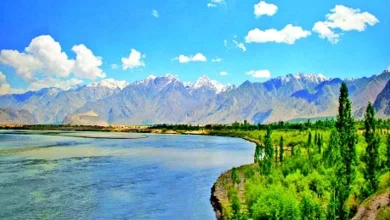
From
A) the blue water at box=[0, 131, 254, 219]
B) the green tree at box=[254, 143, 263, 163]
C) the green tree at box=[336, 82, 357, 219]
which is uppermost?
the green tree at box=[336, 82, 357, 219]

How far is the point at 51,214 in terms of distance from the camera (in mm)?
54781

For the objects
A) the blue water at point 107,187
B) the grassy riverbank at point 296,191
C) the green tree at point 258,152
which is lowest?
the blue water at point 107,187

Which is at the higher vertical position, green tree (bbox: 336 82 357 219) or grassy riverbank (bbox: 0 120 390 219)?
green tree (bbox: 336 82 357 219)

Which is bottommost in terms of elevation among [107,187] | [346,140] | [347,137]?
[107,187]

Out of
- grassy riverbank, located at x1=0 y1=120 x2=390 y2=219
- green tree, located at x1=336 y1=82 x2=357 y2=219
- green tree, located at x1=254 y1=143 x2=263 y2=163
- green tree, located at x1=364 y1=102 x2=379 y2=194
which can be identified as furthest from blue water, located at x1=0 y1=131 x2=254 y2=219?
green tree, located at x1=364 y1=102 x2=379 y2=194

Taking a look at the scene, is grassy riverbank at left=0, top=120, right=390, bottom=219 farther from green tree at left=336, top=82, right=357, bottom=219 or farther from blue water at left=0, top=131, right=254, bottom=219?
blue water at left=0, top=131, right=254, bottom=219

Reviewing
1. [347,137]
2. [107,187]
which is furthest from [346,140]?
[107,187]

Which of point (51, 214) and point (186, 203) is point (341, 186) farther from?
point (51, 214)

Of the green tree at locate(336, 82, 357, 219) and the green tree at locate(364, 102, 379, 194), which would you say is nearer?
the green tree at locate(336, 82, 357, 219)

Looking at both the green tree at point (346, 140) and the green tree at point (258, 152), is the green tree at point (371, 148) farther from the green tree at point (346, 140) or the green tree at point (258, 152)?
the green tree at point (258, 152)

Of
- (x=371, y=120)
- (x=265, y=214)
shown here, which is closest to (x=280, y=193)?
Answer: (x=265, y=214)

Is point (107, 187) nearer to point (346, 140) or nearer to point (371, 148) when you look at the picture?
point (371, 148)

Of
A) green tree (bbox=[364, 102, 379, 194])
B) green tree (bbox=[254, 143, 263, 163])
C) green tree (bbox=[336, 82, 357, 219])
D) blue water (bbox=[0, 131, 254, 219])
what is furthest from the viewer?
green tree (bbox=[254, 143, 263, 163])

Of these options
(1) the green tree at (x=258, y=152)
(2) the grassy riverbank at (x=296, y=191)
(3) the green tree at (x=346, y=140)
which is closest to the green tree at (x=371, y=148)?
(2) the grassy riverbank at (x=296, y=191)
